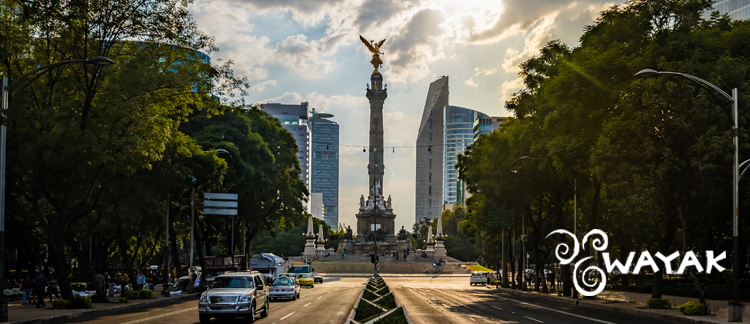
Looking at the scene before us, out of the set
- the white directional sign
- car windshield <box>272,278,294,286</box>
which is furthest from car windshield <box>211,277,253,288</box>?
the white directional sign

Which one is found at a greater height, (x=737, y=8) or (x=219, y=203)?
(x=737, y=8)

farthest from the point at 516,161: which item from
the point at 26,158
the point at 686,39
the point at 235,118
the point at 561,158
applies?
the point at 26,158

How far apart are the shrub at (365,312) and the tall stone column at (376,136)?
96155mm

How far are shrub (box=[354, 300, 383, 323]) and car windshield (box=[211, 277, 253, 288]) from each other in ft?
13.0

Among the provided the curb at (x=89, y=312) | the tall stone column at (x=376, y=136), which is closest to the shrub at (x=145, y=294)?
the curb at (x=89, y=312)

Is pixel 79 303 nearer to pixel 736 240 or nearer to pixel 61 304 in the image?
pixel 61 304

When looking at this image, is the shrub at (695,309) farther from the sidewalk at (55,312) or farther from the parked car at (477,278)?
the parked car at (477,278)

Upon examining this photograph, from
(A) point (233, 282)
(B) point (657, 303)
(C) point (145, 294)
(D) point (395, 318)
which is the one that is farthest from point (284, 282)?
(D) point (395, 318)

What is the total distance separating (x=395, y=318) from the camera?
2058 centimetres

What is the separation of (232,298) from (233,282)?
1.90m

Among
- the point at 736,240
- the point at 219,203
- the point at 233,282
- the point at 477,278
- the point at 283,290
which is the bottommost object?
the point at 477,278

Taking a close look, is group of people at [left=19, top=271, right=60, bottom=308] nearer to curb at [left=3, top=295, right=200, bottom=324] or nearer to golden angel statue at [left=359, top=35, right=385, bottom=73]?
curb at [left=3, top=295, right=200, bottom=324]

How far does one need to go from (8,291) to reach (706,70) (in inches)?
1420

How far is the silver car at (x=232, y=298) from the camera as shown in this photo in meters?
22.6
